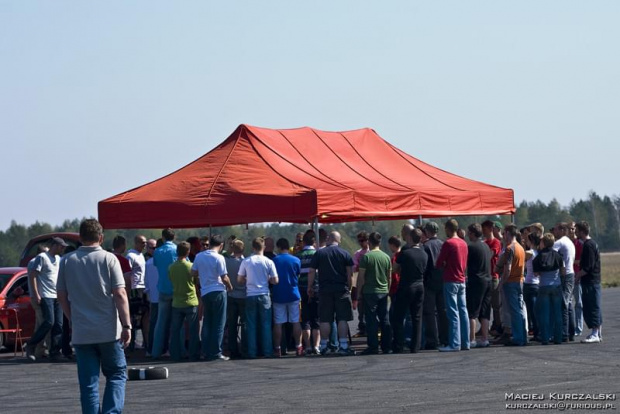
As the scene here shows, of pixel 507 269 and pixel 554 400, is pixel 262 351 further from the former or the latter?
pixel 554 400

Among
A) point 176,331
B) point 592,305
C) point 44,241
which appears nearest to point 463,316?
point 592,305

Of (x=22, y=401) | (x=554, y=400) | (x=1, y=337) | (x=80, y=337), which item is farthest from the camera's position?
(x=1, y=337)

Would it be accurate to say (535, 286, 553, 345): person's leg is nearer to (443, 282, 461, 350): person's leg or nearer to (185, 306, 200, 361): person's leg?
(443, 282, 461, 350): person's leg

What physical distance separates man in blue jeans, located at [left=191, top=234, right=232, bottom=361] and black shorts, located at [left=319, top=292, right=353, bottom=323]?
1.38m

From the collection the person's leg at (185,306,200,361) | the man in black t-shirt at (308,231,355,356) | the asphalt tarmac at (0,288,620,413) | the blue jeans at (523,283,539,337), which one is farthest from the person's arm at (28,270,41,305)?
the blue jeans at (523,283,539,337)

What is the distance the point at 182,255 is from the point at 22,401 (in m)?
4.58

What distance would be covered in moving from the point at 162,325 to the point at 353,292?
115 inches

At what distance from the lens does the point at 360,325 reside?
20406 millimetres

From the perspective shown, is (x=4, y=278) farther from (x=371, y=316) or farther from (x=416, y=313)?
(x=416, y=313)

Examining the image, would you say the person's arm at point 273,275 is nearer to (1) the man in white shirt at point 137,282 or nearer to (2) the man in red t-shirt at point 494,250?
(1) the man in white shirt at point 137,282

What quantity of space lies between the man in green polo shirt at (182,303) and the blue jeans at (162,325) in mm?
309

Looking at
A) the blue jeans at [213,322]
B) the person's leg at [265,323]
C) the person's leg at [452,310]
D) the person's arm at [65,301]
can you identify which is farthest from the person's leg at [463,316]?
the person's arm at [65,301]

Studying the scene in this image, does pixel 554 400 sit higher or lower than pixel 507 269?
lower

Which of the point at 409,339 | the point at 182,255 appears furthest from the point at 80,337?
the point at 409,339
